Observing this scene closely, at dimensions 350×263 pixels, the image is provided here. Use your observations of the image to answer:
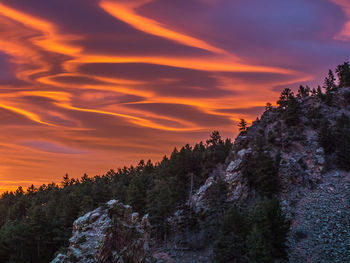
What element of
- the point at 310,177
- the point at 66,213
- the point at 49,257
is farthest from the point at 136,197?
the point at 310,177

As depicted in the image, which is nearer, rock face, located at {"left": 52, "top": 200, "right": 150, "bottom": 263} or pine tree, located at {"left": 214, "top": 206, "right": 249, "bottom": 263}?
rock face, located at {"left": 52, "top": 200, "right": 150, "bottom": 263}

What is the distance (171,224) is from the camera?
7594 centimetres

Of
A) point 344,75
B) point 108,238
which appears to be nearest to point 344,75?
point 344,75

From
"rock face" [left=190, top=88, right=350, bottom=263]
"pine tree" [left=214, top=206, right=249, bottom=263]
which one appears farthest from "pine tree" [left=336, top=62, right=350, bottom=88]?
"pine tree" [left=214, top=206, right=249, bottom=263]

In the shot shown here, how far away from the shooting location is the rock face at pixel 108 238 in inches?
1800

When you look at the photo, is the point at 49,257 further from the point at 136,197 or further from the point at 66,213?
the point at 136,197

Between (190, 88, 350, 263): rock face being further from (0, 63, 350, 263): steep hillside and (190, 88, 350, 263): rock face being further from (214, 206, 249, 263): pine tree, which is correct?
(214, 206, 249, 263): pine tree

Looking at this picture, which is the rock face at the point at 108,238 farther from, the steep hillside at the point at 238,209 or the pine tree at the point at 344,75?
the pine tree at the point at 344,75

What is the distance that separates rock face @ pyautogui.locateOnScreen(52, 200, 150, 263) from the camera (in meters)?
45.7

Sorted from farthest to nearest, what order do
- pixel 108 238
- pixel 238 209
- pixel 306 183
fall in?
pixel 306 183, pixel 238 209, pixel 108 238

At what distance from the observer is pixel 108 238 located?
47562 mm

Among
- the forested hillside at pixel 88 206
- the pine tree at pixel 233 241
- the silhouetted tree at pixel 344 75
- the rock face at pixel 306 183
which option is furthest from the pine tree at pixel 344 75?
the pine tree at pixel 233 241

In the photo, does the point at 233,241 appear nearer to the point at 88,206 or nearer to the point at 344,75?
the point at 88,206

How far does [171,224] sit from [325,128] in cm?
4299
